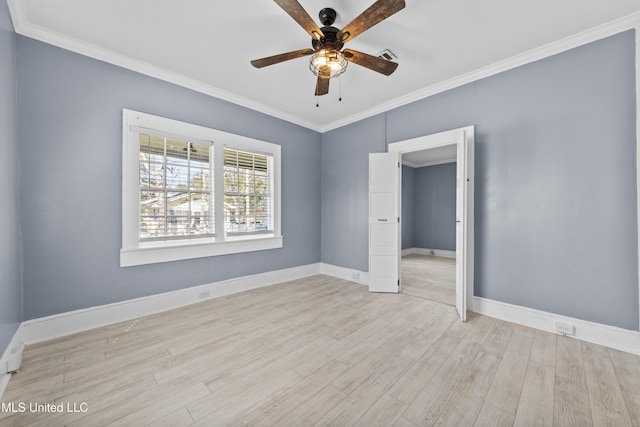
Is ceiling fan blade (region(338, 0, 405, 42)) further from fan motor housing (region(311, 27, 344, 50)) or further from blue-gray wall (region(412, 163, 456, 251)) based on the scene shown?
blue-gray wall (region(412, 163, 456, 251))

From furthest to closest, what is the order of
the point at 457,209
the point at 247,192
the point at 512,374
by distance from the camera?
the point at 247,192 < the point at 457,209 < the point at 512,374

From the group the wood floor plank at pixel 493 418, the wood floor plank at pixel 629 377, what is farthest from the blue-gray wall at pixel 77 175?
the wood floor plank at pixel 629 377

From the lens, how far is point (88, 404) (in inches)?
64.5

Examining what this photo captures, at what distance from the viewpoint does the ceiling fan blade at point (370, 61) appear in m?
2.31

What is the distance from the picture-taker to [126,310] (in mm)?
2885

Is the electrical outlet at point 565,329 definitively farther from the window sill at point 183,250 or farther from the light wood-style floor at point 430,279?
the window sill at point 183,250

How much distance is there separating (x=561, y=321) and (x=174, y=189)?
4682 mm

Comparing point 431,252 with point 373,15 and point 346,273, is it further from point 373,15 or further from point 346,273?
point 373,15

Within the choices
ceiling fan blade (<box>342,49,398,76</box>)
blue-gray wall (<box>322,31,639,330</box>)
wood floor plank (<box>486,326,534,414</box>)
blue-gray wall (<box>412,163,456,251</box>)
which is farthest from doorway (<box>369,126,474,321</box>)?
blue-gray wall (<box>412,163,456,251</box>)

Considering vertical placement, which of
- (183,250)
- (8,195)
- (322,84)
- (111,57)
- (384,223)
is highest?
(111,57)

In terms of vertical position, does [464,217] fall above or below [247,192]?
below

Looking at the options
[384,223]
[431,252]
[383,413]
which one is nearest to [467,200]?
[384,223]

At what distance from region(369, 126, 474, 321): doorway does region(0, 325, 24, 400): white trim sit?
3.77 meters

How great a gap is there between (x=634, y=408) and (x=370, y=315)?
203 cm
